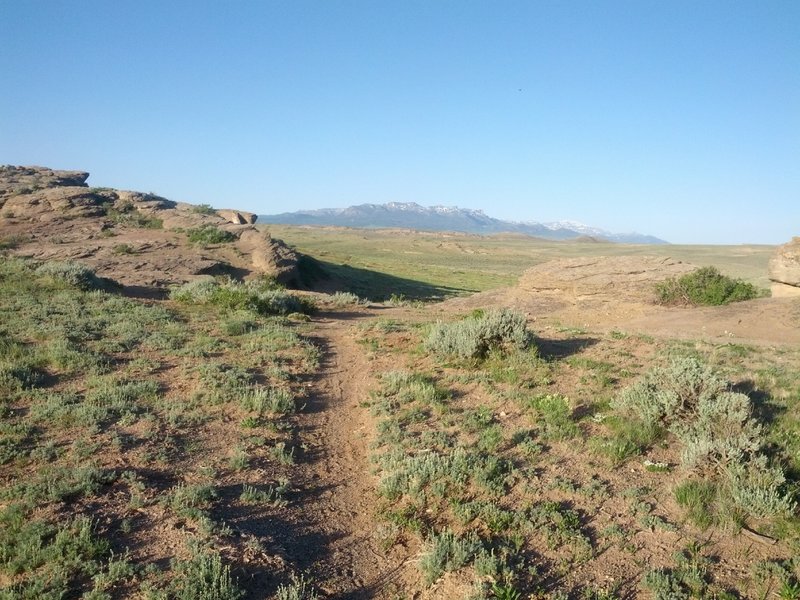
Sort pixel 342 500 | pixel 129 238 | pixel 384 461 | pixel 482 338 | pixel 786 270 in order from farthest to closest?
1. pixel 129 238
2. pixel 786 270
3. pixel 482 338
4. pixel 384 461
5. pixel 342 500

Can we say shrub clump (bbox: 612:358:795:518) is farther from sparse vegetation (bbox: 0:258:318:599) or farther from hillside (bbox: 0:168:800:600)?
sparse vegetation (bbox: 0:258:318:599)

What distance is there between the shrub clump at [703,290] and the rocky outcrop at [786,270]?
0.80m

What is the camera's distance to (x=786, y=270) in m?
18.6

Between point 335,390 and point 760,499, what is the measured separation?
5.79 meters

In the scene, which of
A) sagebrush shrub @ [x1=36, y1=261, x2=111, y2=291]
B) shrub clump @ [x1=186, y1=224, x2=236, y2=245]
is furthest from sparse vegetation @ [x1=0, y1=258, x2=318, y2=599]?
shrub clump @ [x1=186, y1=224, x2=236, y2=245]

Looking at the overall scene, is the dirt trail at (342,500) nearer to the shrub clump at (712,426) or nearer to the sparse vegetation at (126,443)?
the sparse vegetation at (126,443)

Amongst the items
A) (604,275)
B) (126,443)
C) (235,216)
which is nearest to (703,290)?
(604,275)

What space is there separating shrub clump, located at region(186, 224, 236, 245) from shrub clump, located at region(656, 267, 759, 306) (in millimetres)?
20710

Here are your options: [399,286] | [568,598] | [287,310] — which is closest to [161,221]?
[399,286]

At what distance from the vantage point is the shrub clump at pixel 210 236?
27.3 m

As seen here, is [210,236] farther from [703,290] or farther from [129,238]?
[703,290]

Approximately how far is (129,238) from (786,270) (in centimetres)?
2856

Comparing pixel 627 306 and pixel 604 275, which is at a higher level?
pixel 604 275

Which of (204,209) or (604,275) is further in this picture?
(204,209)
